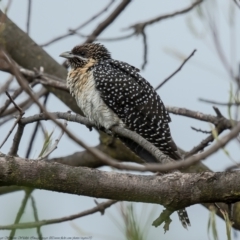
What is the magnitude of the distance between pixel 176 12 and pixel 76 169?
2.64 m

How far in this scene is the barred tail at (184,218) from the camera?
→ 4.28 meters

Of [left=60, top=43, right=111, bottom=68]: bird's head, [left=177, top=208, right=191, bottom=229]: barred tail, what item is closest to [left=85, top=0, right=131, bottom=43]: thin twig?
[left=60, top=43, right=111, bottom=68]: bird's head

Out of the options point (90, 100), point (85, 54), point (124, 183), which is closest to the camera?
point (124, 183)

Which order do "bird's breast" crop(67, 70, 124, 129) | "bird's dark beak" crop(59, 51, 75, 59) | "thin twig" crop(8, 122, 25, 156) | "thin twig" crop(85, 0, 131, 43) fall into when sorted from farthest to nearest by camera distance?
"bird's dark beak" crop(59, 51, 75, 59)
"thin twig" crop(85, 0, 131, 43)
"bird's breast" crop(67, 70, 124, 129)
"thin twig" crop(8, 122, 25, 156)

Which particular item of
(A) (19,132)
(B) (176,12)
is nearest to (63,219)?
(A) (19,132)

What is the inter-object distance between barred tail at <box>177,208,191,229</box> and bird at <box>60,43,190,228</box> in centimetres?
86

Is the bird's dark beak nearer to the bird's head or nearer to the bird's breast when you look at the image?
the bird's head

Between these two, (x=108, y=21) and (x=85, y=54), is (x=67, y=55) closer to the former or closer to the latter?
(x=85, y=54)

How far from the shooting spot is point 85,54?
6340 mm

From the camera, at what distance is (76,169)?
9.50 feet

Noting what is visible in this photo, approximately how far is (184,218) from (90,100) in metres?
1.59

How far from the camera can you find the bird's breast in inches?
213

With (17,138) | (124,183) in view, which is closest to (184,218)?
(17,138)

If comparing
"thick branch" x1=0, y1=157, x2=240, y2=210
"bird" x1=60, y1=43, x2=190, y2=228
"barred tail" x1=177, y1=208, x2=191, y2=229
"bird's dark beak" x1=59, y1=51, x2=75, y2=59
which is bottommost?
"thick branch" x1=0, y1=157, x2=240, y2=210
